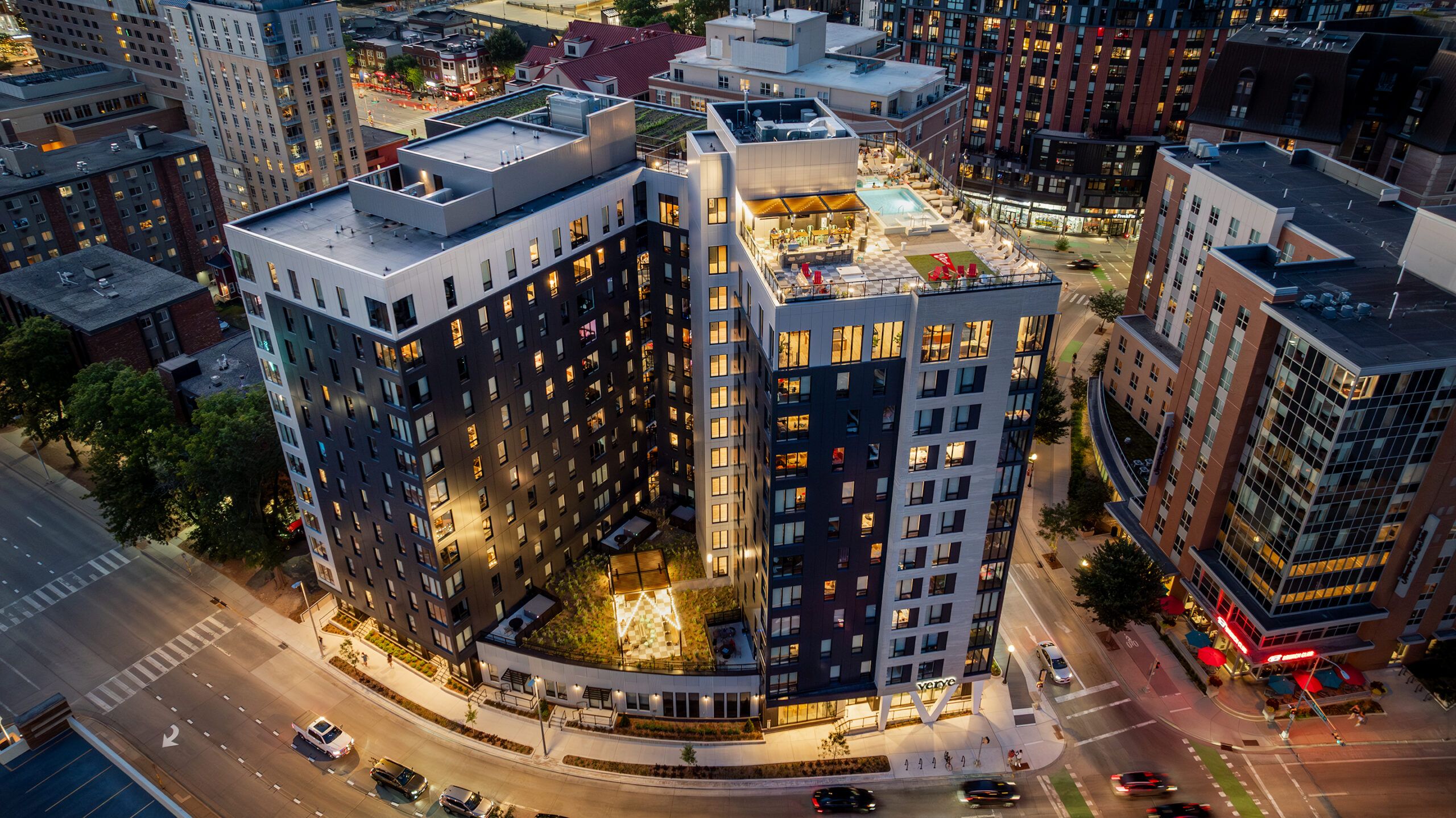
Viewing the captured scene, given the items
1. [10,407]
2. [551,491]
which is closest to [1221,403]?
[551,491]

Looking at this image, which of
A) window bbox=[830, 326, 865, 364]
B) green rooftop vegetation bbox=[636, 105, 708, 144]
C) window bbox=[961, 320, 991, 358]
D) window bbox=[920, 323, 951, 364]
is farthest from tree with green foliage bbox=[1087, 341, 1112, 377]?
window bbox=[830, 326, 865, 364]

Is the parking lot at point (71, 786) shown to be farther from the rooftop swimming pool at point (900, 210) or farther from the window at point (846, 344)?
the rooftop swimming pool at point (900, 210)

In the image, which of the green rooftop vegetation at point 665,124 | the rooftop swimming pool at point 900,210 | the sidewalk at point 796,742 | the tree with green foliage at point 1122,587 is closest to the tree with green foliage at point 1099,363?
the tree with green foliage at point 1122,587

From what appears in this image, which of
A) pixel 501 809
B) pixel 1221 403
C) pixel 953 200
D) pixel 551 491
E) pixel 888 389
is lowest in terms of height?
pixel 501 809

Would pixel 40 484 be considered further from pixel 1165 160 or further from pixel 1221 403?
pixel 1165 160

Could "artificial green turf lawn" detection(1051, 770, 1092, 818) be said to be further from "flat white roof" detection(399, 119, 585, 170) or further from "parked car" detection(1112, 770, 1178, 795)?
"flat white roof" detection(399, 119, 585, 170)

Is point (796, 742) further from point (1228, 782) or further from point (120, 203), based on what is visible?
point (120, 203)
